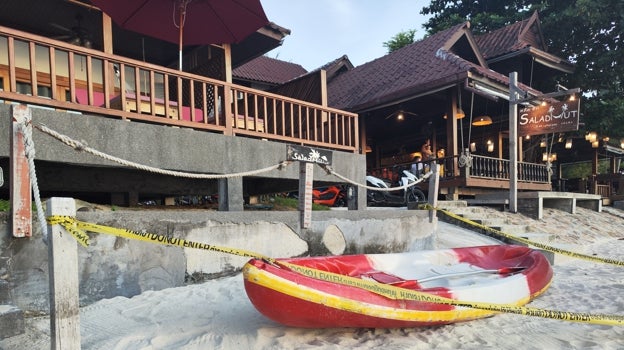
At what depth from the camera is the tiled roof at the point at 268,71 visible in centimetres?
1459

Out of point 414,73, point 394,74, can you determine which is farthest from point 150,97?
point 394,74

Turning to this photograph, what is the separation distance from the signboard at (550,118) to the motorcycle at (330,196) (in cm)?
532

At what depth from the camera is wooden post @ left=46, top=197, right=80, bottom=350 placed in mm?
2254

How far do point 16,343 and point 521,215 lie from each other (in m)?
11.1

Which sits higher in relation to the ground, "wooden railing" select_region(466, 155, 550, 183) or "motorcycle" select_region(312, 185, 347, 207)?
"wooden railing" select_region(466, 155, 550, 183)

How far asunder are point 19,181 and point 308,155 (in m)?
2.89

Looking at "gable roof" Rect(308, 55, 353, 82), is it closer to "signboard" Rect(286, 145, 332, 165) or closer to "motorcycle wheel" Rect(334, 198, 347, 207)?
"motorcycle wheel" Rect(334, 198, 347, 207)

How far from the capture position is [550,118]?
34.7 ft

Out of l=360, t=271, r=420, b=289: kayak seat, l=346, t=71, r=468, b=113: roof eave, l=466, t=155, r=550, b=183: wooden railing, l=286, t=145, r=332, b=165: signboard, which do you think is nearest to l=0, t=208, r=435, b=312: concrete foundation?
l=286, t=145, r=332, b=165: signboard

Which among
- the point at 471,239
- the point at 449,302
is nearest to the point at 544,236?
the point at 471,239

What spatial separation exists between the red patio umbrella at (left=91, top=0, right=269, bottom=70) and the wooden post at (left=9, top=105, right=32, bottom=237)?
119 inches

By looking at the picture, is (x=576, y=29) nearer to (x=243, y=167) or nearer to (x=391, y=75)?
(x=391, y=75)

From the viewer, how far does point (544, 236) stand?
336 inches

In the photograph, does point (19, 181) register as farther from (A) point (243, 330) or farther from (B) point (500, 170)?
(B) point (500, 170)
